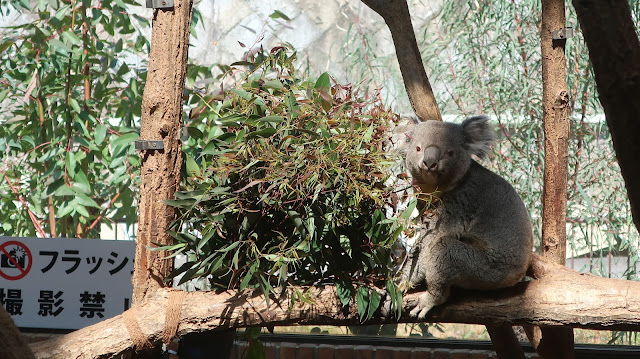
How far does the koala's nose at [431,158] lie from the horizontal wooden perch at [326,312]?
42cm

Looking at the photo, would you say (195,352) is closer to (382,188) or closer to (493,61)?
(382,188)

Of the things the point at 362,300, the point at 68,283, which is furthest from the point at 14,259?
the point at 362,300

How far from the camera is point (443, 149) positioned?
200 cm

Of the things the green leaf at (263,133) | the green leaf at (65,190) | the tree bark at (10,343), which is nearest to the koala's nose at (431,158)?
the green leaf at (263,133)

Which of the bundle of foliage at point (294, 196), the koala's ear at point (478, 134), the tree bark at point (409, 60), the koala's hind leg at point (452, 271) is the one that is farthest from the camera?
the tree bark at point (409, 60)

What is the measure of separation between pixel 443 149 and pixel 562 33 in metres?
0.73

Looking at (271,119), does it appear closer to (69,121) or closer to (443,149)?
(443,149)

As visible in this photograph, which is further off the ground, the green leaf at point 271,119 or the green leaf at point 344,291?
the green leaf at point 271,119

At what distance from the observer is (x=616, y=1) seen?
0.77 meters

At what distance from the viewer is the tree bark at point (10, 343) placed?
3.40 ft

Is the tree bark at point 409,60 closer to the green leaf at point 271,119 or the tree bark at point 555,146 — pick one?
the tree bark at point 555,146

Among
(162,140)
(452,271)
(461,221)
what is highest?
(162,140)

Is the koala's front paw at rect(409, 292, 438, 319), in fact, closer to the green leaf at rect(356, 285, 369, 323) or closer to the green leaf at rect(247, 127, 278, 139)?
the green leaf at rect(356, 285, 369, 323)

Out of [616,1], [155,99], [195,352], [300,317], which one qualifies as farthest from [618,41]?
[195,352]
